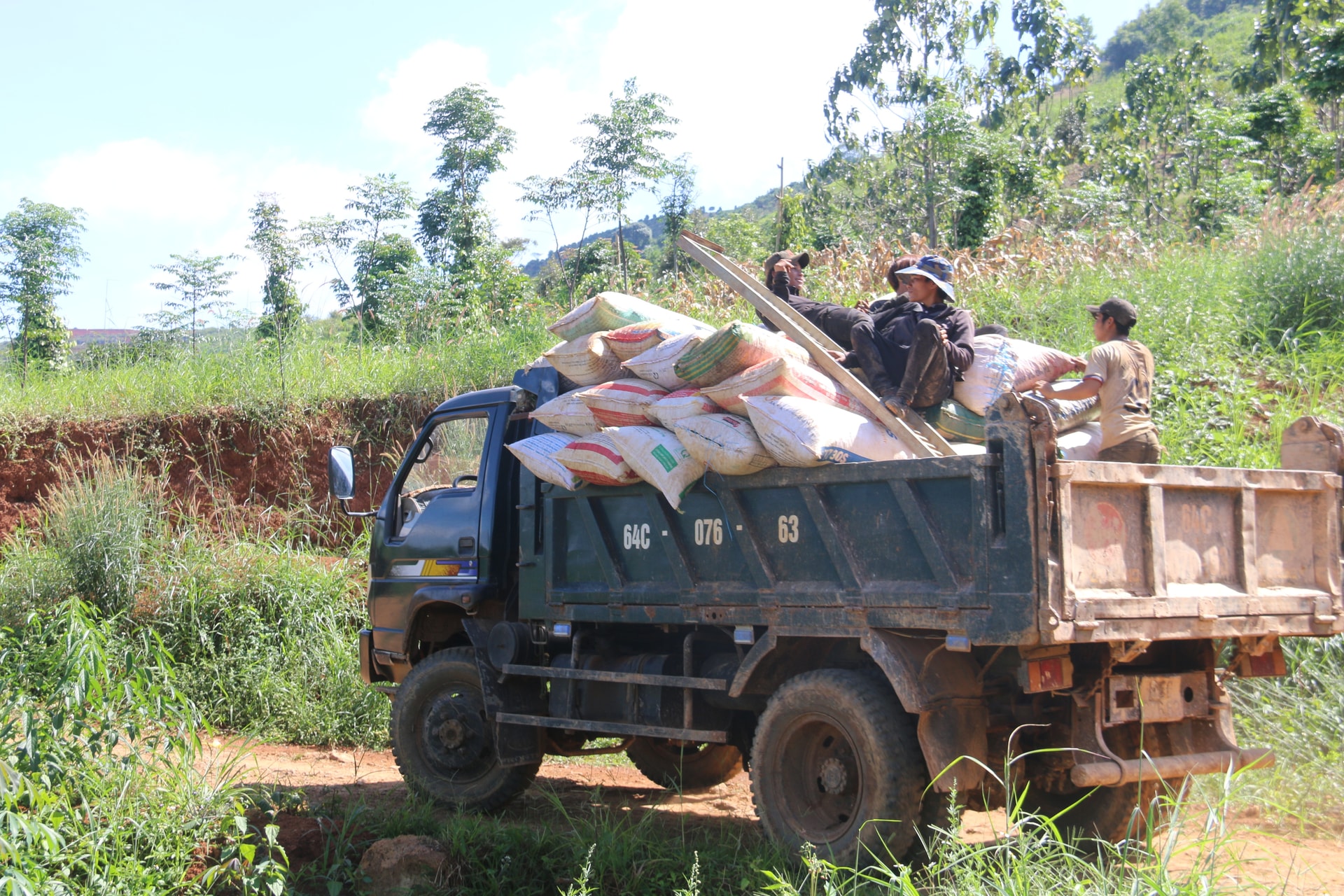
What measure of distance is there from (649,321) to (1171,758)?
305 centimetres

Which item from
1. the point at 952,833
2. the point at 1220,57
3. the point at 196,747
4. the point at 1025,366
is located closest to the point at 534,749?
the point at 196,747

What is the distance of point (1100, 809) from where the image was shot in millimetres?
4293

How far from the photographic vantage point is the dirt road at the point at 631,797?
4074 mm

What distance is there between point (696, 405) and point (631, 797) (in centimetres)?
289

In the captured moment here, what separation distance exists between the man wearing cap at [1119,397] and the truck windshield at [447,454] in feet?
10.5

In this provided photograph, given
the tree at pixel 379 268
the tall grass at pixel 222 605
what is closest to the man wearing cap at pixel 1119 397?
the tall grass at pixel 222 605

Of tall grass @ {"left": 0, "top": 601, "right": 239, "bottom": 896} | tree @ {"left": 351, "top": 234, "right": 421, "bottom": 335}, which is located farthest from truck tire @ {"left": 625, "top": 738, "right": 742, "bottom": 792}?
tree @ {"left": 351, "top": 234, "right": 421, "bottom": 335}

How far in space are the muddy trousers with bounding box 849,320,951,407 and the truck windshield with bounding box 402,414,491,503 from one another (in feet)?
7.19

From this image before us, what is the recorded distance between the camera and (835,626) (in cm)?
408

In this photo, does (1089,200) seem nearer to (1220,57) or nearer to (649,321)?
(649,321)

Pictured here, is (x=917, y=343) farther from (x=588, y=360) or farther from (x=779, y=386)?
(x=588, y=360)

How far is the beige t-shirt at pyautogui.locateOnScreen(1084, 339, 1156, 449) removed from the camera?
5184 mm

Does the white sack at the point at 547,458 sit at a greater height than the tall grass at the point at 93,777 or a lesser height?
greater

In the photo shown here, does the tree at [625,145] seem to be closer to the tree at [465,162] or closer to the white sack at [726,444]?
the tree at [465,162]
